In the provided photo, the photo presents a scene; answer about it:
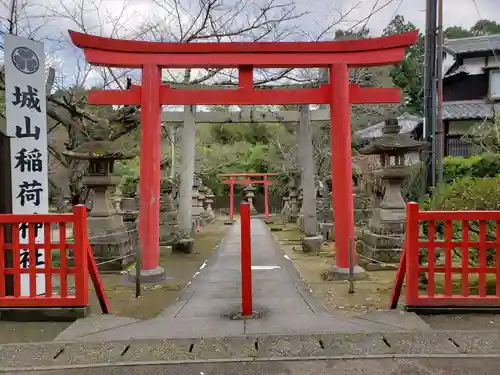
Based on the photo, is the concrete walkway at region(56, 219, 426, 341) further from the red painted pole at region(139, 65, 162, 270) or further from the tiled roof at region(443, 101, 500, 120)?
the tiled roof at region(443, 101, 500, 120)

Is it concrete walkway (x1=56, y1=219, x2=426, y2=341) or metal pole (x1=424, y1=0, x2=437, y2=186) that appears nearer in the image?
concrete walkway (x1=56, y1=219, x2=426, y2=341)

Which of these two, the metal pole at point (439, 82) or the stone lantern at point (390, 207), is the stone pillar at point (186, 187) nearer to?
the stone lantern at point (390, 207)

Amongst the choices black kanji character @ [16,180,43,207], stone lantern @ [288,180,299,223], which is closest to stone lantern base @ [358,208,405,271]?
black kanji character @ [16,180,43,207]

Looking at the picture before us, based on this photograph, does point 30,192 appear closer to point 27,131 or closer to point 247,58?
point 27,131

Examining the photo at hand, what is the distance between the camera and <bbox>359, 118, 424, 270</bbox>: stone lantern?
781 centimetres

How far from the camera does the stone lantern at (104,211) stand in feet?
26.6

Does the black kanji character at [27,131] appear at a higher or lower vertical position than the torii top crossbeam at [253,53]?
lower

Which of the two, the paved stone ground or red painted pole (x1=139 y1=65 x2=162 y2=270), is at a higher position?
red painted pole (x1=139 y1=65 x2=162 y2=270)

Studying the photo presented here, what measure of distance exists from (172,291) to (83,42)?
403 cm

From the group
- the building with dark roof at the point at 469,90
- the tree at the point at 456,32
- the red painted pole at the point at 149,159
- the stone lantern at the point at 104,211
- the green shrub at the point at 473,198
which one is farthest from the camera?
the tree at the point at 456,32

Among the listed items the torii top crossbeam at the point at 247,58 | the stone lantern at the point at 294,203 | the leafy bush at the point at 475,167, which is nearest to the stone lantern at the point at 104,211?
the torii top crossbeam at the point at 247,58

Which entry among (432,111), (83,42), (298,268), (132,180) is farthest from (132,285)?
(132,180)

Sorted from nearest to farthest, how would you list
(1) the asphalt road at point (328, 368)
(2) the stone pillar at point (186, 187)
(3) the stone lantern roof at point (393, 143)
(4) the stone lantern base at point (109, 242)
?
(1) the asphalt road at point (328, 368), (4) the stone lantern base at point (109, 242), (3) the stone lantern roof at point (393, 143), (2) the stone pillar at point (186, 187)

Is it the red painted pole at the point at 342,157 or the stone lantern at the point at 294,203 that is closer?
the red painted pole at the point at 342,157
